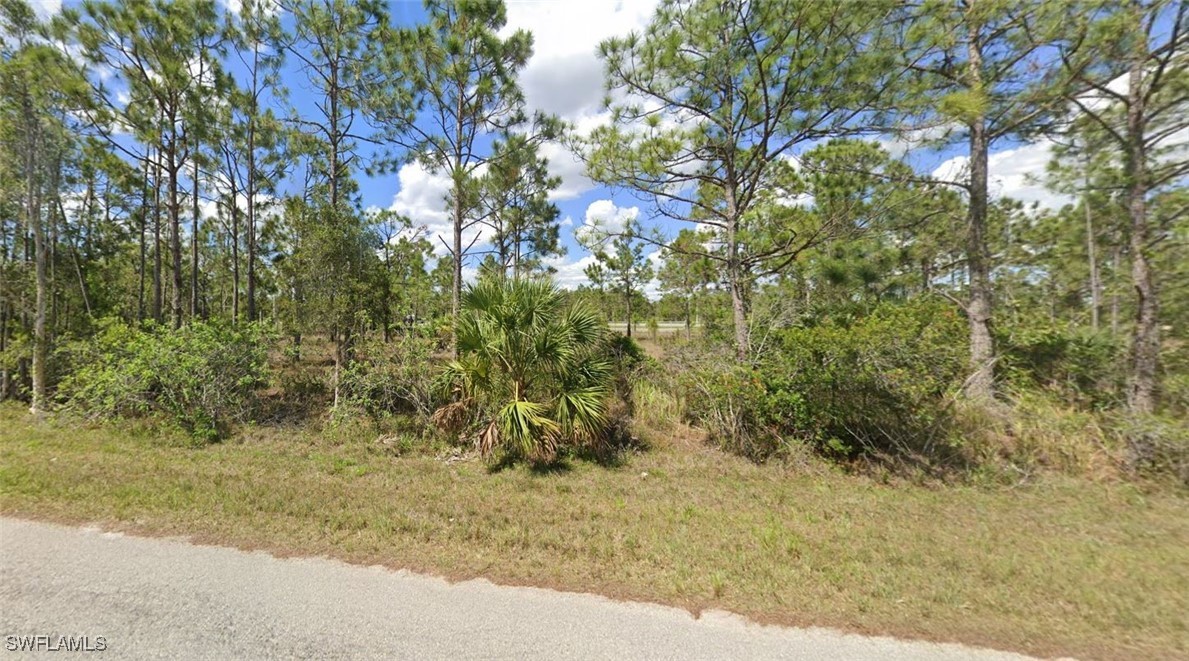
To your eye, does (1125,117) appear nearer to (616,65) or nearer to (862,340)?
(862,340)

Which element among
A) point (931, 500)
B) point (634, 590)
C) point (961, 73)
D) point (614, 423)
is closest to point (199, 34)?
point (614, 423)

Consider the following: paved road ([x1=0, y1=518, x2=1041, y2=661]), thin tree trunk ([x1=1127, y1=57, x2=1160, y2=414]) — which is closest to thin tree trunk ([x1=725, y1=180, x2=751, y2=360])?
thin tree trunk ([x1=1127, y1=57, x2=1160, y2=414])

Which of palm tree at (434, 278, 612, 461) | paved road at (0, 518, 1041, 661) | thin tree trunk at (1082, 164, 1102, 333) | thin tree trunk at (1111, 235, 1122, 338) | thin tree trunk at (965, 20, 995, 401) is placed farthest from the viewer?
thin tree trunk at (1082, 164, 1102, 333)

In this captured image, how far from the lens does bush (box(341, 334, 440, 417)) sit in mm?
8250

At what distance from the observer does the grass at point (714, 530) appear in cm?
293

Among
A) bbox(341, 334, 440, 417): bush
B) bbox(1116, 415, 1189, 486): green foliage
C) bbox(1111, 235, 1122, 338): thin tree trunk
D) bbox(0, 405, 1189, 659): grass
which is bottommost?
bbox(0, 405, 1189, 659): grass

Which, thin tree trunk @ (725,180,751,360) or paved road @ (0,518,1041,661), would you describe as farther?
thin tree trunk @ (725,180,751,360)

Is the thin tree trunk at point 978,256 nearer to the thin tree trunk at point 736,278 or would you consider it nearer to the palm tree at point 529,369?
the thin tree trunk at point 736,278

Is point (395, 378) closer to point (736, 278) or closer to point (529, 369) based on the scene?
point (529, 369)

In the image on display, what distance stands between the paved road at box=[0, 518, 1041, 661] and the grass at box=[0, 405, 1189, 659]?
0.65 feet

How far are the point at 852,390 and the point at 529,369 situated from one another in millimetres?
4997

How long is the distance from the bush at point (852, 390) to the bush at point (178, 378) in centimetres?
917

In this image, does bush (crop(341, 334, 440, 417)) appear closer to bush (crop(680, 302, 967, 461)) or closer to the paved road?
the paved road

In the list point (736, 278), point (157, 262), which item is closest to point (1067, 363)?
point (736, 278)
